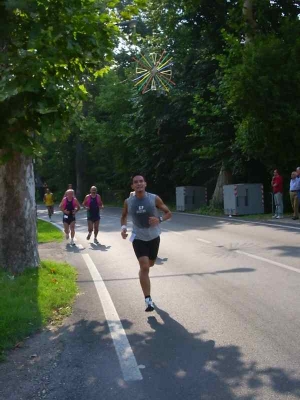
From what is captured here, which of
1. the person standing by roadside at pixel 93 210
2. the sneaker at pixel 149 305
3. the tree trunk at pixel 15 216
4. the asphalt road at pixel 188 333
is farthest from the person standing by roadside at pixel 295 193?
the sneaker at pixel 149 305

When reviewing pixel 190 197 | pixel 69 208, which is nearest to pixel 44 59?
pixel 69 208

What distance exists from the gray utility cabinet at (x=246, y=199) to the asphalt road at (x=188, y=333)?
45.5 ft

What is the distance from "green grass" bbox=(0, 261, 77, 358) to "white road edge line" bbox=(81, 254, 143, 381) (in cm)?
47

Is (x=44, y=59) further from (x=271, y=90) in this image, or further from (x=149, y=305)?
(x=271, y=90)

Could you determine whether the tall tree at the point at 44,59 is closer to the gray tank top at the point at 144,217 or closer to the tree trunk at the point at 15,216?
the gray tank top at the point at 144,217

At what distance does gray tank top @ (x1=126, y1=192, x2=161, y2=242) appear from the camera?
26.9 feet

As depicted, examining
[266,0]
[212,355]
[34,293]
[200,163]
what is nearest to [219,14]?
[266,0]

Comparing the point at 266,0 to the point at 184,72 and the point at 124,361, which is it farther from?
the point at 124,361

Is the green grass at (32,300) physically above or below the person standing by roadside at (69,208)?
below

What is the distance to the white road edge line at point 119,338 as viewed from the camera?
543 cm

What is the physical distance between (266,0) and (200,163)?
1197cm

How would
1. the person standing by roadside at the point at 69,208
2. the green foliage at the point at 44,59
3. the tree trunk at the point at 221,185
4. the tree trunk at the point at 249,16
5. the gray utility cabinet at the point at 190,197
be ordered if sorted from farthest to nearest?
the gray utility cabinet at the point at 190,197 → the tree trunk at the point at 221,185 → the tree trunk at the point at 249,16 → the person standing by roadside at the point at 69,208 → the green foliage at the point at 44,59

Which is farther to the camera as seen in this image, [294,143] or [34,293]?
[294,143]

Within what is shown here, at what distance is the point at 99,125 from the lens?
52.3 meters
